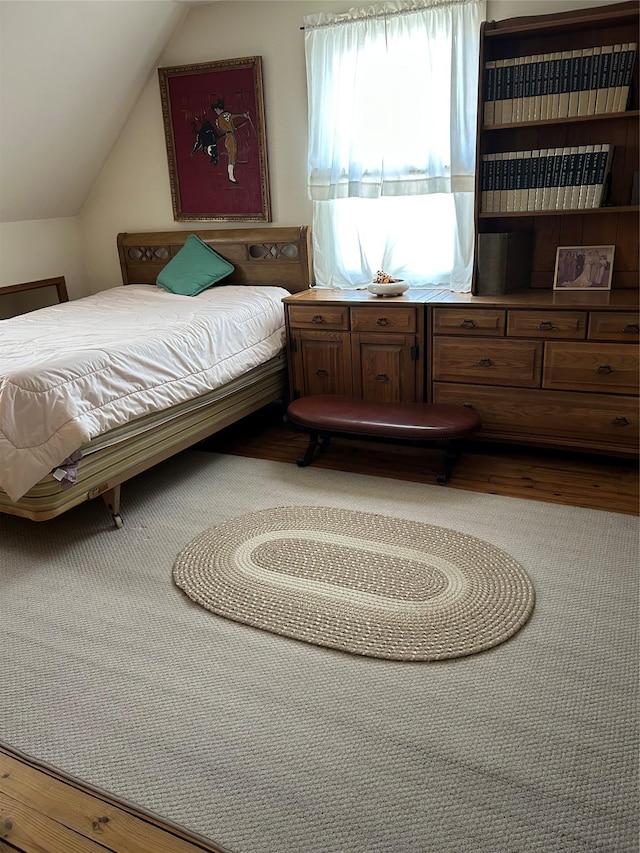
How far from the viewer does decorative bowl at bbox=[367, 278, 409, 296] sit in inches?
140

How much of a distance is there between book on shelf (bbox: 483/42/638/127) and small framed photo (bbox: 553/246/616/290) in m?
0.62

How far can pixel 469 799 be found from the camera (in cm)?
150

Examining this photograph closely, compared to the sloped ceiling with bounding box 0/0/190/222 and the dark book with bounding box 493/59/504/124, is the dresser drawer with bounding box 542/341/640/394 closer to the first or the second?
the dark book with bounding box 493/59/504/124

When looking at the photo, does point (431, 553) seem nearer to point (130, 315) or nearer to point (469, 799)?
point (469, 799)

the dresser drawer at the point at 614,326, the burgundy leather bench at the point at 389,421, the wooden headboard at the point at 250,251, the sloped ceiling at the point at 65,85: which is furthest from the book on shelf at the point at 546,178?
the sloped ceiling at the point at 65,85

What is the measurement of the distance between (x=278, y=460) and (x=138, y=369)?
0.94m

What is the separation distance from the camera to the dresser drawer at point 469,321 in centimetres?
320

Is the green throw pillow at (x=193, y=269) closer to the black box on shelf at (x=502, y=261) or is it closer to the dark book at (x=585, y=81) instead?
the black box on shelf at (x=502, y=261)

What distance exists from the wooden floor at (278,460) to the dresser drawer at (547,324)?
0.63 meters

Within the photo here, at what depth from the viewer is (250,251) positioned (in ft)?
14.0

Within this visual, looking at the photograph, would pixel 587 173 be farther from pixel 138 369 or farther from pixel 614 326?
pixel 138 369

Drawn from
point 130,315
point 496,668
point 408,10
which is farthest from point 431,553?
point 408,10

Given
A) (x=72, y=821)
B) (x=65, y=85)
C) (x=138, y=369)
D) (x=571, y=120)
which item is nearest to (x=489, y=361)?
(x=571, y=120)

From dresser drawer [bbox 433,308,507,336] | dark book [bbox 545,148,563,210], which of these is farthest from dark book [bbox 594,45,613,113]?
dresser drawer [bbox 433,308,507,336]
